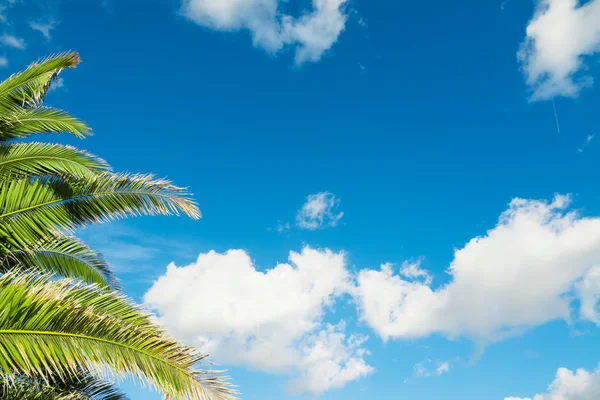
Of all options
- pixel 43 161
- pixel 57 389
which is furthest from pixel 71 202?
pixel 57 389

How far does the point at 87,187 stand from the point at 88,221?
1.93 ft

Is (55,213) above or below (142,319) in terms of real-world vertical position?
above

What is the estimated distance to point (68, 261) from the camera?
34.2 ft

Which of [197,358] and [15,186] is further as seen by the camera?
[15,186]

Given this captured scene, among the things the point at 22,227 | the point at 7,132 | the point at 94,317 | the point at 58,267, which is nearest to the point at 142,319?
the point at 94,317

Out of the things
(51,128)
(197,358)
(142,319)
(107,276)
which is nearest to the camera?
(197,358)

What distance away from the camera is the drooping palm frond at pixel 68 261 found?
9.30 metres

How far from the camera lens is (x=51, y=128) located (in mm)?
9812

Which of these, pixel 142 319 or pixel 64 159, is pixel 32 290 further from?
pixel 64 159

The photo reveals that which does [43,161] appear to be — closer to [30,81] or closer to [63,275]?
[30,81]

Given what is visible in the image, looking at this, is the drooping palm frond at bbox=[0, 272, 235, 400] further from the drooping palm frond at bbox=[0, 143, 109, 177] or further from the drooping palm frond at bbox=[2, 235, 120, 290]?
the drooping palm frond at bbox=[2, 235, 120, 290]

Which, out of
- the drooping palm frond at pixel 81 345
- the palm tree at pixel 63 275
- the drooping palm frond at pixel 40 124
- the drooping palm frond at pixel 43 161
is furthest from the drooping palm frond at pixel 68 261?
the drooping palm frond at pixel 81 345

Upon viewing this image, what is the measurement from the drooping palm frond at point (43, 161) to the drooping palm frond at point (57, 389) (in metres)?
3.16

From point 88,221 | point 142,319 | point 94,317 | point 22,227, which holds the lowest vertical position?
point 94,317
